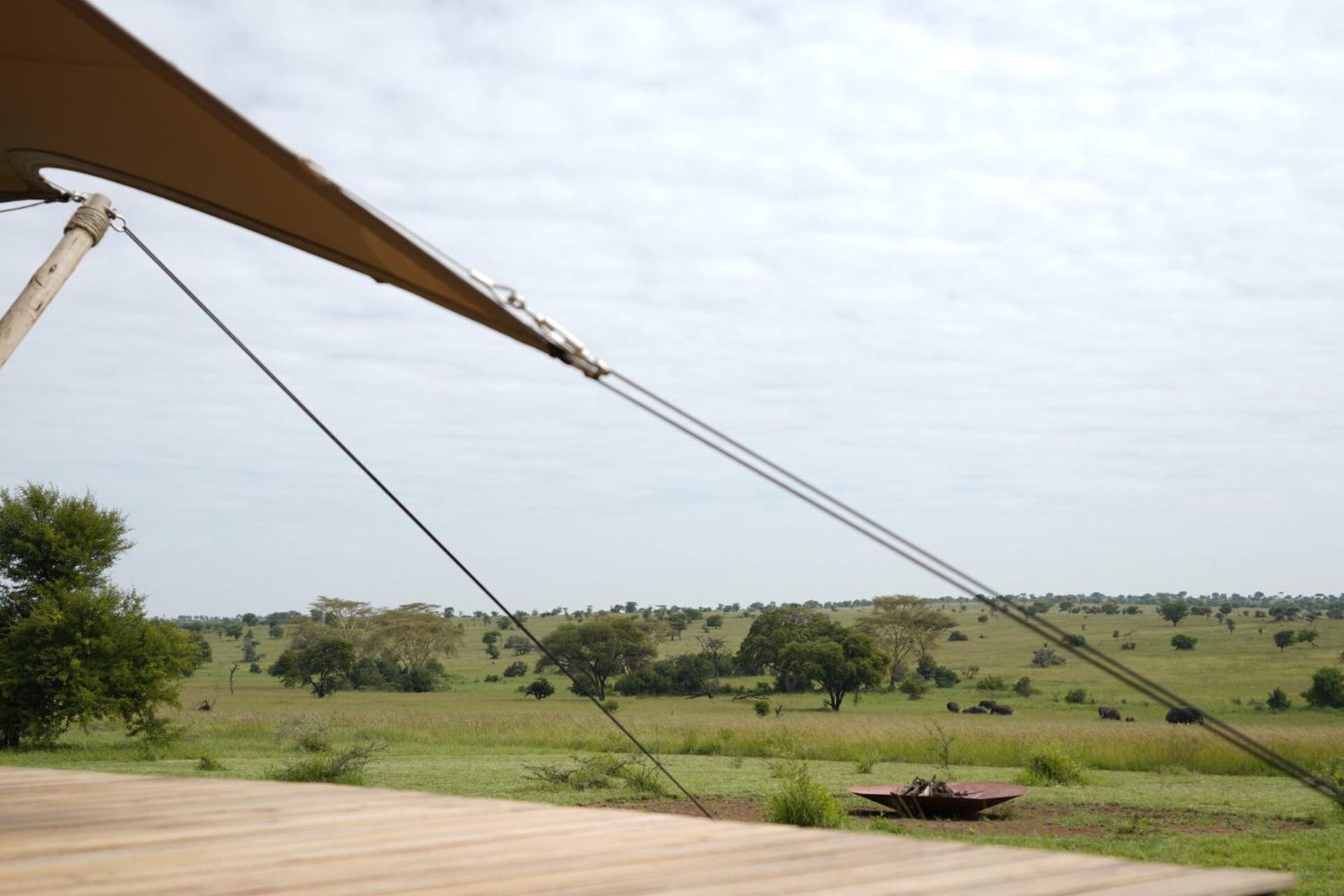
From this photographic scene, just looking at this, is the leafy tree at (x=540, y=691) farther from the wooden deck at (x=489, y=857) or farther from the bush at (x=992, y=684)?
the wooden deck at (x=489, y=857)

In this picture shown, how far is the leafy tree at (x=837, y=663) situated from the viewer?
167 feet

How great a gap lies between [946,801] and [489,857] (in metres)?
11.7

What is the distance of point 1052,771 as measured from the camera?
61.7 feet

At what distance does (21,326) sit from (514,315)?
12.2ft

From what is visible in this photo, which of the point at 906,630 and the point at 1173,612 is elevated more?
the point at 1173,612

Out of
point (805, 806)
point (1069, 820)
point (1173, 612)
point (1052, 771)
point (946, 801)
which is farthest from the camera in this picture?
point (1173, 612)

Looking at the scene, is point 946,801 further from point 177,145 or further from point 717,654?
point 717,654

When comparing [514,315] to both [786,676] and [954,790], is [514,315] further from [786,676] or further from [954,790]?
[786,676]

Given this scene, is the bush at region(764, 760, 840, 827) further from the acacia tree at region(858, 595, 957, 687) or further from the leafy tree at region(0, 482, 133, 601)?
the acacia tree at region(858, 595, 957, 687)

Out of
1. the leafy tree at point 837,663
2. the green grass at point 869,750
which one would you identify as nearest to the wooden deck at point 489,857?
the green grass at point 869,750

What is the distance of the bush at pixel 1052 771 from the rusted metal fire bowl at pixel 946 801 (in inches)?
165

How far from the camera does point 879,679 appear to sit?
52.0 metres

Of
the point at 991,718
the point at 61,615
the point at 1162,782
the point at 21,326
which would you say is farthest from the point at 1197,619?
the point at 21,326

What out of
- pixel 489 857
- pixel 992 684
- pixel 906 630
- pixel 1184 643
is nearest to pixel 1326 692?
pixel 992 684
